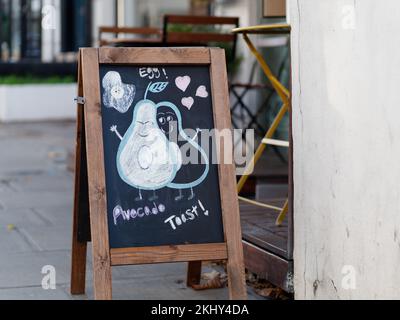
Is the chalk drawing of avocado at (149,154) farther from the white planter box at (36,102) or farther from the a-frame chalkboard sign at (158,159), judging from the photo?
the white planter box at (36,102)

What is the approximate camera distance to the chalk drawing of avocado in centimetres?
402

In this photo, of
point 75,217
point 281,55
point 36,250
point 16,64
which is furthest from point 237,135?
point 16,64

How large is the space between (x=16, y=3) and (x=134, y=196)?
13667 millimetres

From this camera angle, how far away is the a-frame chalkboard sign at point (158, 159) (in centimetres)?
395

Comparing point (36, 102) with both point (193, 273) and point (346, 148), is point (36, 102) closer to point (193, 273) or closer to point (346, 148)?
point (193, 273)

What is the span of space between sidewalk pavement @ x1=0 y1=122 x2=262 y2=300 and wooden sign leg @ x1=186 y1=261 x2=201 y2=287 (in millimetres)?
62

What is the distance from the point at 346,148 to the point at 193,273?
4.30 ft

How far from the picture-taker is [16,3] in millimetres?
16875

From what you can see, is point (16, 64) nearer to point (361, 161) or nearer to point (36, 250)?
point (36, 250)

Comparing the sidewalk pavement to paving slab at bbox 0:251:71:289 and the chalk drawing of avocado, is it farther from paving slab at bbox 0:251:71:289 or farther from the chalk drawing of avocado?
the chalk drawing of avocado

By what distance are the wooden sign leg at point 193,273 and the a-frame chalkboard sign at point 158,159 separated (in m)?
0.77

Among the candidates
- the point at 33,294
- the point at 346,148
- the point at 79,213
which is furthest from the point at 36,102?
the point at 346,148

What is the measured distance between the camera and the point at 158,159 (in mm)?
4055

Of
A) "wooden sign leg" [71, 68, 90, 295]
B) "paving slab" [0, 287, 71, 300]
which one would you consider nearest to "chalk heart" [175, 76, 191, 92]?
"wooden sign leg" [71, 68, 90, 295]
